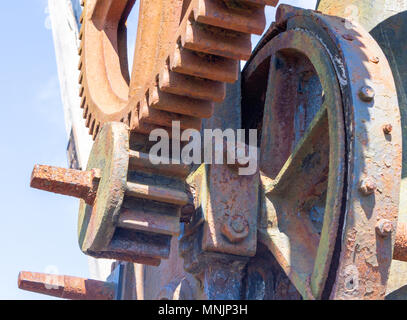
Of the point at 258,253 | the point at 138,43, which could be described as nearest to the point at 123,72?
the point at 138,43

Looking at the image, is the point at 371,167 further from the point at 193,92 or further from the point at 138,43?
the point at 138,43

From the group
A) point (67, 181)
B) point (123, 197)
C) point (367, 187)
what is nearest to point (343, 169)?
point (367, 187)

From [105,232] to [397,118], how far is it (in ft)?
4.48

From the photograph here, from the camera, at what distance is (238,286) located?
377 cm

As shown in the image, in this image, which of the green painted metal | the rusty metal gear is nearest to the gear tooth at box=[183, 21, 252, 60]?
the rusty metal gear

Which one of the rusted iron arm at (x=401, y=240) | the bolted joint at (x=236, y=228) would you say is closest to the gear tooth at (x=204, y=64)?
the bolted joint at (x=236, y=228)

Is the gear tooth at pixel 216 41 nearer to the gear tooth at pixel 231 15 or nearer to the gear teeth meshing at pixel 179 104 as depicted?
the gear tooth at pixel 231 15

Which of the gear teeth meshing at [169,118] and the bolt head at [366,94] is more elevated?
the bolt head at [366,94]

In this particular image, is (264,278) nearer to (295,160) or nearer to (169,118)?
(295,160)

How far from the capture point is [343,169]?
3148mm

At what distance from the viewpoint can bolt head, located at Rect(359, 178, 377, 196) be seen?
3.01 meters

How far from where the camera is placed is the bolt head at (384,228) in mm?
2994

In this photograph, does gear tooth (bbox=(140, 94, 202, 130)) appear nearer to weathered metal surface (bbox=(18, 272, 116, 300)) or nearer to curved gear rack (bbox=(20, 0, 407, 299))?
curved gear rack (bbox=(20, 0, 407, 299))

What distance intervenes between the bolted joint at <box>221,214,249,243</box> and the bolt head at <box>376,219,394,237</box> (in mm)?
801
